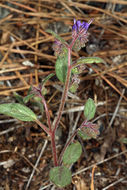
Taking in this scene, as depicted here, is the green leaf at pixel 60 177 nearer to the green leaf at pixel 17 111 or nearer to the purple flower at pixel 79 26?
the green leaf at pixel 17 111

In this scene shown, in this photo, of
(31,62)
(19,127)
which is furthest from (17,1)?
(19,127)

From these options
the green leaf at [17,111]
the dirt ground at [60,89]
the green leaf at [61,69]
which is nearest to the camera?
the green leaf at [17,111]

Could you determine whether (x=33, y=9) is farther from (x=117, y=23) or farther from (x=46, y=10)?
(x=117, y=23)

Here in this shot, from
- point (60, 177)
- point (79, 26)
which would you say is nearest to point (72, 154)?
point (60, 177)

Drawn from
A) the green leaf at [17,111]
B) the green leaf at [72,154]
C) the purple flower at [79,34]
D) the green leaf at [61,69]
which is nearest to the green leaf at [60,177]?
the green leaf at [72,154]

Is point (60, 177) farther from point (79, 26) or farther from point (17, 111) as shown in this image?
point (79, 26)

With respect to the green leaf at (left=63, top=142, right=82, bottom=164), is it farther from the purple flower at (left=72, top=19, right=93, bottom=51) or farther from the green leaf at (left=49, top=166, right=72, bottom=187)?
the purple flower at (left=72, top=19, right=93, bottom=51)
